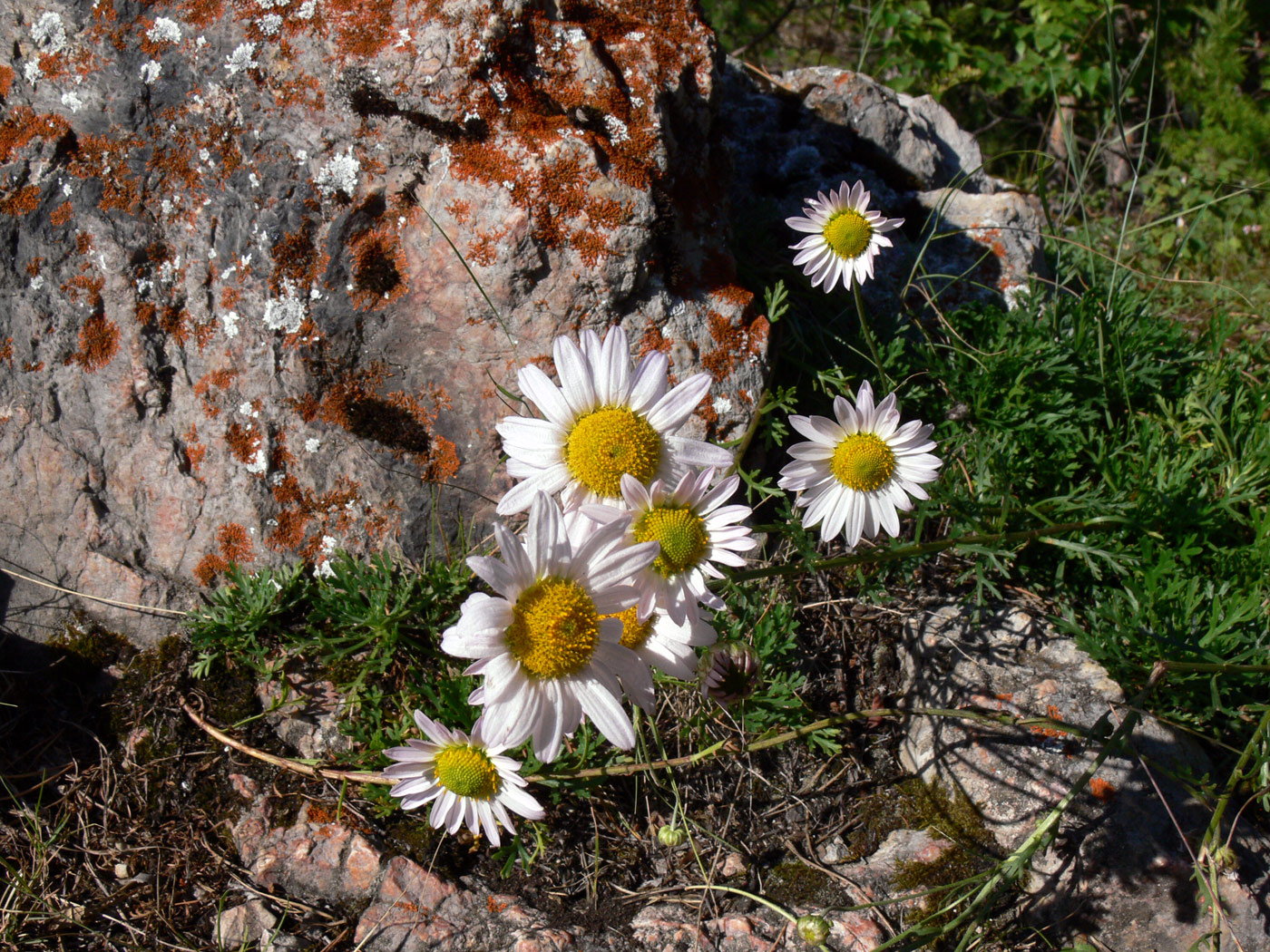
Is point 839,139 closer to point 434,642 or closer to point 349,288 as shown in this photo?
point 349,288

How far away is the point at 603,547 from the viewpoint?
1.82 m

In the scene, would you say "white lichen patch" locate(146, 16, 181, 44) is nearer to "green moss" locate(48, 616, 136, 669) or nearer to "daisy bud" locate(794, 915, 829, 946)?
"green moss" locate(48, 616, 136, 669)

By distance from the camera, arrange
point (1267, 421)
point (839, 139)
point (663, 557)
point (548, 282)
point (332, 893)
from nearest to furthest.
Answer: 1. point (663, 557)
2. point (332, 893)
3. point (548, 282)
4. point (1267, 421)
5. point (839, 139)

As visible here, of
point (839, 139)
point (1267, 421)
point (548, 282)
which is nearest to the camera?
point (548, 282)

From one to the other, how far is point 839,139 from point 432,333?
7.96ft

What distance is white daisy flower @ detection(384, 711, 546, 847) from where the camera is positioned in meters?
2.46

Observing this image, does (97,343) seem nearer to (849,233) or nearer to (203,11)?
(203,11)

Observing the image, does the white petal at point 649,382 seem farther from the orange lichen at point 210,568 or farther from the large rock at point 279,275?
the orange lichen at point 210,568

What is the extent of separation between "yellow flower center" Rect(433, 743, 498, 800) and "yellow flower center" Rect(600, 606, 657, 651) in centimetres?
69

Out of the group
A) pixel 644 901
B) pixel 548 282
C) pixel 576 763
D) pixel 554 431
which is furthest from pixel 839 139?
pixel 644 901

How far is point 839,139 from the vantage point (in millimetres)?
4211

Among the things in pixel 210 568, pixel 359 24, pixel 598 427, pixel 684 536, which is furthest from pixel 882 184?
pixel 210 568

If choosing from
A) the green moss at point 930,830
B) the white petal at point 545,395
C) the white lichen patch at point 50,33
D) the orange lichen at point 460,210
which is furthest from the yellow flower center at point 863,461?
the white lichen patch at point 50,33

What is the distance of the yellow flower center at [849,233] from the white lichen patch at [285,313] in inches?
76.5
